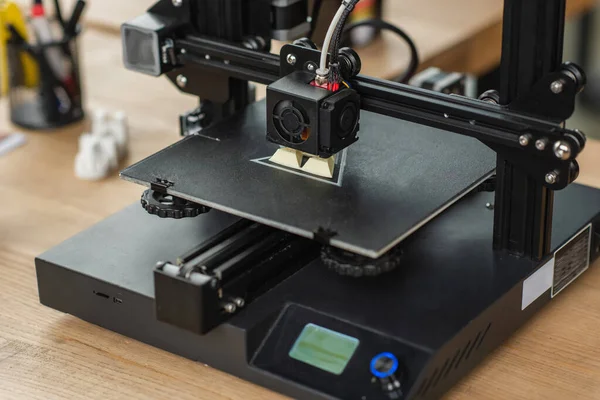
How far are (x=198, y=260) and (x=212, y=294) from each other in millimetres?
58

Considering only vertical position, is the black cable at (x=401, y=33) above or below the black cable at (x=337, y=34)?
below

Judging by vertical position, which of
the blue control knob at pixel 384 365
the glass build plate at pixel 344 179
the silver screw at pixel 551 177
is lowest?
the blue control knob at pixel 384 365

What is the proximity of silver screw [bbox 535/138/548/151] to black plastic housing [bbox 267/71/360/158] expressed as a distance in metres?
0.21

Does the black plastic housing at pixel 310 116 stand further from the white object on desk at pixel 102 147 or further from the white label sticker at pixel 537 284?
the white object on desk at pixel 102 147

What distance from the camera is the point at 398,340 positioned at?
3.81 ft

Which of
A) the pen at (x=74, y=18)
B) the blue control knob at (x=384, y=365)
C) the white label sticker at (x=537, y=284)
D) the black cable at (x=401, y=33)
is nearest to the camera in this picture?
the blue control knob at (x=384, y=365)

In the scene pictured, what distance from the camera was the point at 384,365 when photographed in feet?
3.81

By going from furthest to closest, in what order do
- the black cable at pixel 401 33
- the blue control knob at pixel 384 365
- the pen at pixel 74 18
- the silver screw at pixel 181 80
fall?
the pen at pixel 74 18 < the black cable at pixel 401 33 < the silver screw at pixel 181 80 < the blue control knob at pixel 384 365

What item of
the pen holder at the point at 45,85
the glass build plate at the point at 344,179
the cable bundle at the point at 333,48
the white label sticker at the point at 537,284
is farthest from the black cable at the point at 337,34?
the pen holder at the point at 45,85

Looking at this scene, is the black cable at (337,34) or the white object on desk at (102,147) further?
the white object on desk at (102,147)

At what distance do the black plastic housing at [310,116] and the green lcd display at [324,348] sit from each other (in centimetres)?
21

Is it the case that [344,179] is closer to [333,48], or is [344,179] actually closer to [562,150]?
[333,48]

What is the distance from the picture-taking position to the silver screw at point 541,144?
1197 mm

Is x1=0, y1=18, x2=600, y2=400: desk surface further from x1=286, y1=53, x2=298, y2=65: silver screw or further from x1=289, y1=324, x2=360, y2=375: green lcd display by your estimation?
x1=286, y1=53, x2=298, y2=65: silver screw
